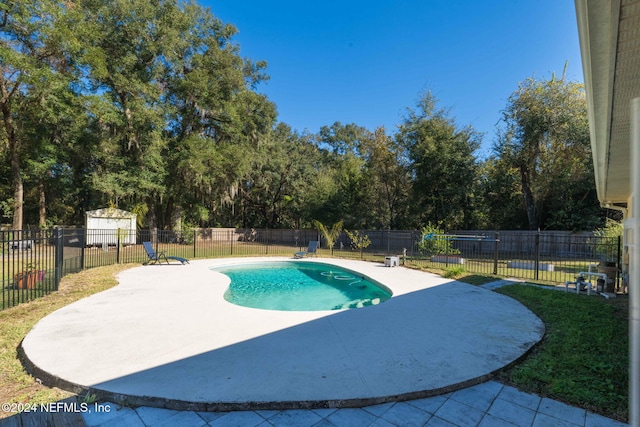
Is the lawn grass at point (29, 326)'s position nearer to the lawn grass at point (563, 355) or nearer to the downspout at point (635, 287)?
the lawn grass at point (563, 355)

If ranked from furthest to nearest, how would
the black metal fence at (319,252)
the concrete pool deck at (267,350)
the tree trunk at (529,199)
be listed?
the tree trunk at (529,199) → the black metal fence at (319,252) → the concrete pool deck at (267,350)

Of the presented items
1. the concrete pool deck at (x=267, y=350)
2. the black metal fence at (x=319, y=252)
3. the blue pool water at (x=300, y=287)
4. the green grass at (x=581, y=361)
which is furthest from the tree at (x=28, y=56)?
the green grass at (x=581, y=361)

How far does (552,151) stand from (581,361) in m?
19.6

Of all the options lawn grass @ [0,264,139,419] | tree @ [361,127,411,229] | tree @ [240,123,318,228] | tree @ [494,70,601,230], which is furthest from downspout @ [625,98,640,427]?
tree @ [240,123,318,228]

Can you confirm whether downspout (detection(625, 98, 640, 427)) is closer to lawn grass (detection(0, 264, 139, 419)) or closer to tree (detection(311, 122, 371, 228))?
lawn grass (detection(0, 264, 139, 419))

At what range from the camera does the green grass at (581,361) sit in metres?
2.68

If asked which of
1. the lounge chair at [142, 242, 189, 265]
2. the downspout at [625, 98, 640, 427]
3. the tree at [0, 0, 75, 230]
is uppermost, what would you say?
the tree at [0, 0, 75, 230]

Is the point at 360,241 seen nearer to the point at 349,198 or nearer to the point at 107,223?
the point at 349,198

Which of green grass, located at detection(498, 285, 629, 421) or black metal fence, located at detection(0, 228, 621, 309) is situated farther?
black metal fence, located at detection(0, 228, 621, 309)

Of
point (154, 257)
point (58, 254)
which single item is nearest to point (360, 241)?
point (154, 257)

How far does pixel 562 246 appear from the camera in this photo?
16125 mm

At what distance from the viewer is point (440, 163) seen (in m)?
19.2

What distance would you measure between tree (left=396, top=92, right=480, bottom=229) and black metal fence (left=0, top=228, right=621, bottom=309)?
8.43 ft

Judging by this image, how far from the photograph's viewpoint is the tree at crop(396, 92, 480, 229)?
19047 millimetres
